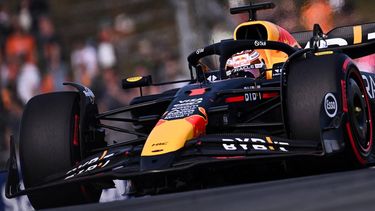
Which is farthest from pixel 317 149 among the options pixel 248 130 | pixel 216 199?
pixel 216 199

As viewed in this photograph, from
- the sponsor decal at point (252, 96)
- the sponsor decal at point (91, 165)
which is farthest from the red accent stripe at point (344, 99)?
the sponsor decal at point (91, 165)

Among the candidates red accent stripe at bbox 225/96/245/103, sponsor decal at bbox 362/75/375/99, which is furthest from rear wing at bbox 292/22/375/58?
red accent stripe at bbox 225/96/245/103

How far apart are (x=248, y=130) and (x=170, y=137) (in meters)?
0.85

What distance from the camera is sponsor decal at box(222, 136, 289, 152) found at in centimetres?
522

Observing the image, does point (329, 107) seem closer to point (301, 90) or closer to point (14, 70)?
point (301, 90)

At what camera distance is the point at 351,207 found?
143 inches

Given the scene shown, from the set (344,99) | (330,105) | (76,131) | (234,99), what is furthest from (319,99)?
(76,131)

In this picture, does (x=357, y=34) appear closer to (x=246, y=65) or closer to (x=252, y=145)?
(x=246, y=65)

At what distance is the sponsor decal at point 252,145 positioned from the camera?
522 cm

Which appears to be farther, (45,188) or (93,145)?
(93,145)

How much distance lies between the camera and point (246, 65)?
21.9 ft

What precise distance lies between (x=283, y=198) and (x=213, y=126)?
1961mm

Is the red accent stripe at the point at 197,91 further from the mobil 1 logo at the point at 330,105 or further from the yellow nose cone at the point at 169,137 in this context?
the mobil 1 logo at the point at 330,105

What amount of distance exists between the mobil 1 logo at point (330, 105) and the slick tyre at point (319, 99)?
0.07 feet
